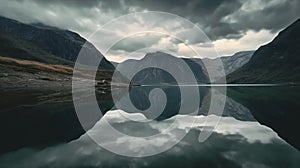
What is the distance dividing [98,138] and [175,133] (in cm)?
829

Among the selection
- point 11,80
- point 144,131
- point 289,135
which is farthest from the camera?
point 11,80

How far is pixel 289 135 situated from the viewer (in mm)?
21531

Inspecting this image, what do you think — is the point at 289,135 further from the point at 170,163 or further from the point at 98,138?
the point at 98,138

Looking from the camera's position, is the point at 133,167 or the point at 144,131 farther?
the point at 144,131

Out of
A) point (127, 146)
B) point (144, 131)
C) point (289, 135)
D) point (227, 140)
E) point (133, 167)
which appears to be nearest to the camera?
point (133, 167)

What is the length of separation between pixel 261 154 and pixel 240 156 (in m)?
1.94

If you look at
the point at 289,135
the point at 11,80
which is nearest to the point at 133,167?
the point at 289,135

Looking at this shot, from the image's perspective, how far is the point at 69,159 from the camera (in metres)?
14.7

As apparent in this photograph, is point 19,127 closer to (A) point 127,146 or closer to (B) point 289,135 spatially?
(A) point 127,146

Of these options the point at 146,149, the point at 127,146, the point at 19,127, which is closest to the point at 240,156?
the point at 146,149

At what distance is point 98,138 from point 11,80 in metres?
127

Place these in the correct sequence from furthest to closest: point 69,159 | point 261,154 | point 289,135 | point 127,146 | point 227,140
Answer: point 289,135, point 227,140, point 127,146, point 261,154, point 69,159

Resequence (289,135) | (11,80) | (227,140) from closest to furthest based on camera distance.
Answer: (227,140), (289,135), (11,80)

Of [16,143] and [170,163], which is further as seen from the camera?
[16,143]
